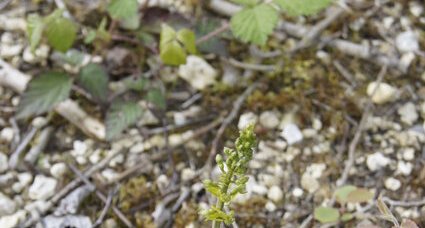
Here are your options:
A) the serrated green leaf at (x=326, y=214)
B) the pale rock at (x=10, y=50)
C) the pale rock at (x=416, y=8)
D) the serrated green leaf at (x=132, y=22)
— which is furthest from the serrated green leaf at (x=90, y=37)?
the pale rock at (x=416, y=8)

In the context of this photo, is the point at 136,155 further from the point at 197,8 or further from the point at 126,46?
the point at 197,8

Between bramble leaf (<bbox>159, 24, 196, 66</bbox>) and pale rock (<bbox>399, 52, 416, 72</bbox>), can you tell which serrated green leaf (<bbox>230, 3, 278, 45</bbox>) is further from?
pale rock (<bbox>399, 52, 416, 72</bbox>)

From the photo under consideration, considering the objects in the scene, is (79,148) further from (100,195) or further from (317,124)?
(317,124)

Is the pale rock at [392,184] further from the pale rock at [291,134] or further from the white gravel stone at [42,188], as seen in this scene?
the white gravel stone at [42,188]

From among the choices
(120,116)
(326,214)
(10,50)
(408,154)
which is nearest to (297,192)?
(326,214)

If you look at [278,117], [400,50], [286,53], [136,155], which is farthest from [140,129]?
[400,50]

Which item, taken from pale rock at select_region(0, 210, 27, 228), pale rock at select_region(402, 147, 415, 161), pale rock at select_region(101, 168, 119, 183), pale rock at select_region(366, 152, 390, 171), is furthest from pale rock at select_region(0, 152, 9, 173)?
pale rock at select_region(402, 147, 415, 161)
